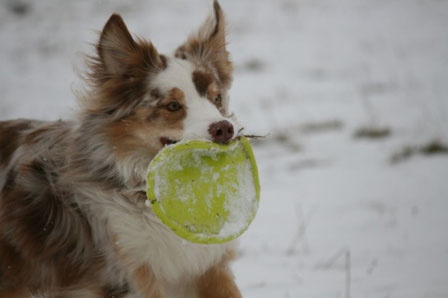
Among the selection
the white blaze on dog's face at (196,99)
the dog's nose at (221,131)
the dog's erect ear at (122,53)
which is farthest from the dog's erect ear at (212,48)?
the dog's nose at (221,131)

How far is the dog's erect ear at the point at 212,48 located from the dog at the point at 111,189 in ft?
1.00

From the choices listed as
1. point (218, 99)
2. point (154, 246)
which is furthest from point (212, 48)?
point (154, 246)

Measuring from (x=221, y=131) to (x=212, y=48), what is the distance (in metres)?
1.23

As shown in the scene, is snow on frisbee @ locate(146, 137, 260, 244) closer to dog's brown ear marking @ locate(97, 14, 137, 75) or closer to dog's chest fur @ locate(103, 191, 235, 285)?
dog's chest fur @ locate(103, 191, 235, 285)

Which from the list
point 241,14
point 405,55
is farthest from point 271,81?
point 241,14

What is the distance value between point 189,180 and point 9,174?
1292 millimetres

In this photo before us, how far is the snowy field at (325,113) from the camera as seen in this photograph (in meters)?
3.87

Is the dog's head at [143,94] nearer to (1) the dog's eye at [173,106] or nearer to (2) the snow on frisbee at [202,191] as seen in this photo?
(1) the dog's eye at [173,106]

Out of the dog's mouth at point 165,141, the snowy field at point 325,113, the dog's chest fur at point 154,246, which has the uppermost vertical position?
the dog's mouth at point 165,141

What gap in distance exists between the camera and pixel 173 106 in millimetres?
3014

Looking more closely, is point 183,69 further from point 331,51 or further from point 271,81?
point 331,51

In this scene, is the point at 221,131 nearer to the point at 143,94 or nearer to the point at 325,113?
the point at 143,94

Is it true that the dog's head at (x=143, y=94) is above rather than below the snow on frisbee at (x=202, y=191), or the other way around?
above

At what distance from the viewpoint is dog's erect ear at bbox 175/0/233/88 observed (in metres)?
3.58
